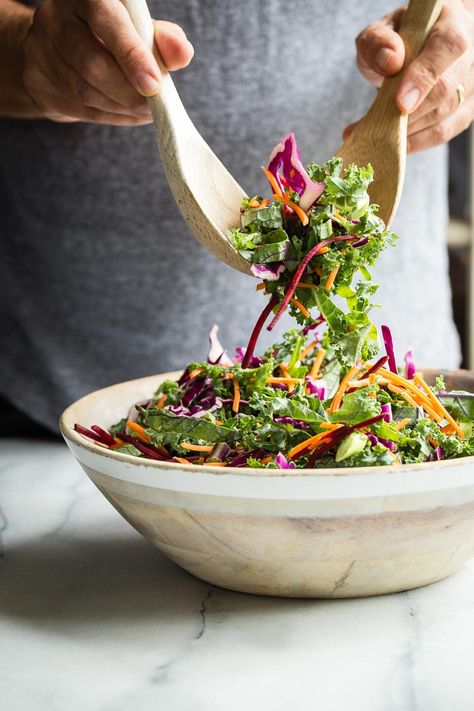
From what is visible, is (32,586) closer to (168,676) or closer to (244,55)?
(168,676)

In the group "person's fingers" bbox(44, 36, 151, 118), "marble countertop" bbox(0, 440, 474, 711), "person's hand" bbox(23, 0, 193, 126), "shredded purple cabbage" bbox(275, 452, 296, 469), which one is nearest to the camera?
"marble countertop" bbox(0, 440, 474, 711)

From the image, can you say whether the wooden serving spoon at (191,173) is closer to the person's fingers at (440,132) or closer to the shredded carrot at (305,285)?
the shredded carrot at (305,285)

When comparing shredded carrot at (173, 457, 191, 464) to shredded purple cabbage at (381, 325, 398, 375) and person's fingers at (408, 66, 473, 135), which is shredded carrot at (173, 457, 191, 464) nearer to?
shredded purple cabbage at (381, 325, 398, 375)

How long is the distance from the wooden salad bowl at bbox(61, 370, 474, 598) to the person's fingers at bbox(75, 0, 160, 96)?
58 centimetres

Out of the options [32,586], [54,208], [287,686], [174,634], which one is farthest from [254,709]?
[54,208]

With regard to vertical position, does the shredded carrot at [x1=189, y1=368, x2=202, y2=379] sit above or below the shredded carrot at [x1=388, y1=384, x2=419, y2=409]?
below

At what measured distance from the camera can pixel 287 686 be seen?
1.07 m

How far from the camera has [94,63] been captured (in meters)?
1.59

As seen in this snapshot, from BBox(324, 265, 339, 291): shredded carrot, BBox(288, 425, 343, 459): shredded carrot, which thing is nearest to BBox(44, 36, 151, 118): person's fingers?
BBox(324, 265, 339, 291): shredded carrot

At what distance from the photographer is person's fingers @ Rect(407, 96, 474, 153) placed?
1.86 m

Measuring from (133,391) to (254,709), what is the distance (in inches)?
30.0

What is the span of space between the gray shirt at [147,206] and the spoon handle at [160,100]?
0.64 m

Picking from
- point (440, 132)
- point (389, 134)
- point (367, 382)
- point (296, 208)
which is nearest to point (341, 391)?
point (367, 382)

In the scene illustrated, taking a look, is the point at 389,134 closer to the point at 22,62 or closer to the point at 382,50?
the point at 382,50
